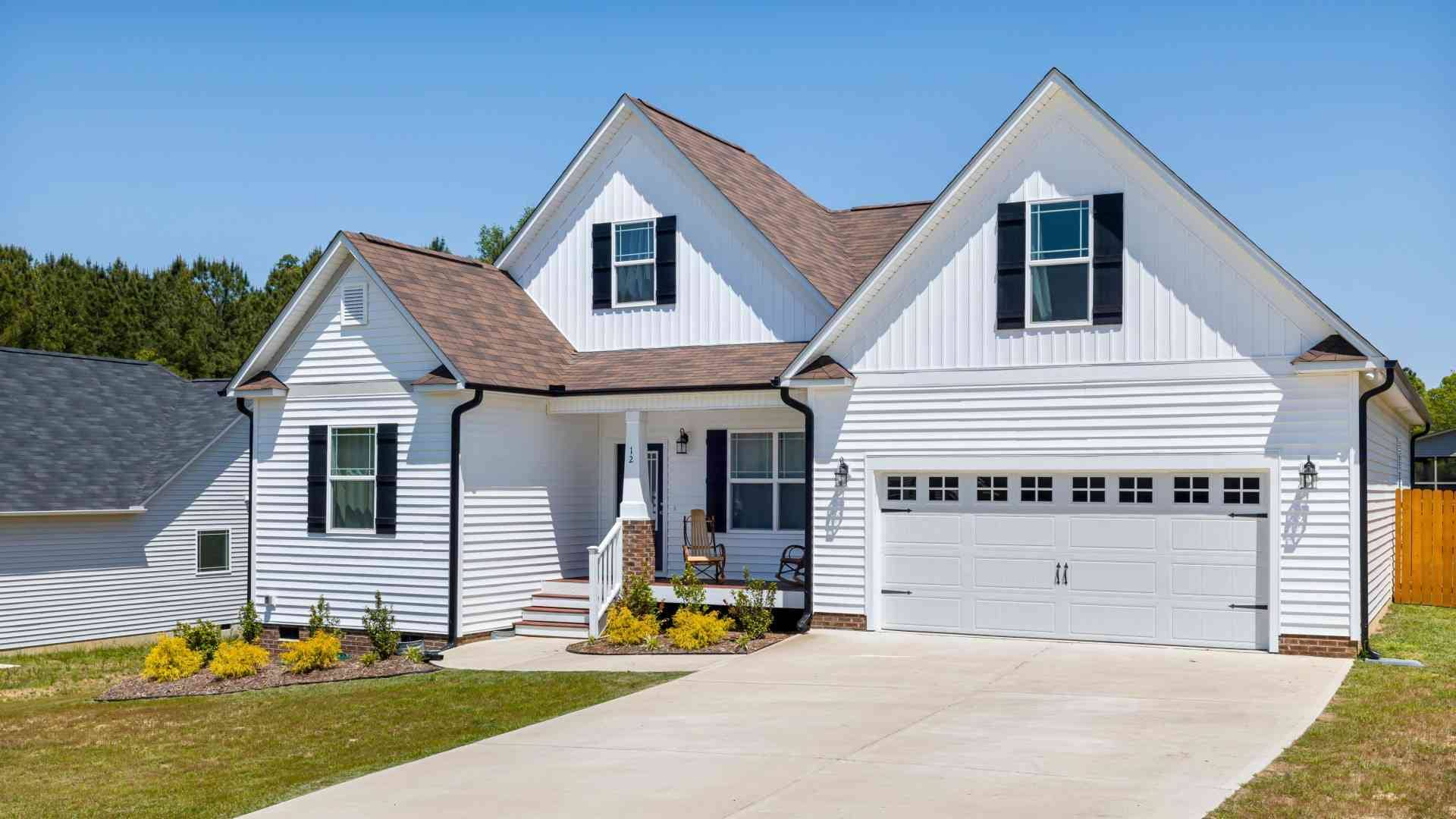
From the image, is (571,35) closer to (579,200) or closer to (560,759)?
(579,200)

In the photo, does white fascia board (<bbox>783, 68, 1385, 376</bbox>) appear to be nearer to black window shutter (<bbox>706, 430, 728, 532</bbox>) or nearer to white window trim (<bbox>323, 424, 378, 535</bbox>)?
black window shutter (<bbox>706, 430, 728, 532</bbox>)

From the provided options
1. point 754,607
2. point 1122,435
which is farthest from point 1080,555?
point 754,607

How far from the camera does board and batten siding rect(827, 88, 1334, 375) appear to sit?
15.7 m

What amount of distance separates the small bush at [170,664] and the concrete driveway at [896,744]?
276 inches

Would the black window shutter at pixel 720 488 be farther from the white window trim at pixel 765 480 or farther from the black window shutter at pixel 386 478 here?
the black window shutter at pixel 386 478

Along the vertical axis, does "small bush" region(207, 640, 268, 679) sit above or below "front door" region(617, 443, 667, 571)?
below

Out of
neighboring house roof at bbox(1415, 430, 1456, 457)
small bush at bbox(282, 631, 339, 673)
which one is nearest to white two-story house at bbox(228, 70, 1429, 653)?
small bush at bbox(282, 631, 339, 673)

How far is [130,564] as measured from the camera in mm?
26922

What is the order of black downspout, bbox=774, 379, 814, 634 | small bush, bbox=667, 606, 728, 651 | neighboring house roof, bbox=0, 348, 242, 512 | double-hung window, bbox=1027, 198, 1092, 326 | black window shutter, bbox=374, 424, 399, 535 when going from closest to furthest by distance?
double-hung window, bbox=1027, 198, 1092, 326, small bush, bbox=667, 606, 728, 651, black downspout, bbox=774, 379, 814, 634, black window shutter, bbox=374, 424, 399, 535, neighboring house roof, bbox=0, 348, 242, 512

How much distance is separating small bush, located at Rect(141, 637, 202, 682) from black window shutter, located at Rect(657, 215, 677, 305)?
27.8 ft

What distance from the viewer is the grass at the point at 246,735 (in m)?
10.7

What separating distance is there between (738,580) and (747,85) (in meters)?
9.53

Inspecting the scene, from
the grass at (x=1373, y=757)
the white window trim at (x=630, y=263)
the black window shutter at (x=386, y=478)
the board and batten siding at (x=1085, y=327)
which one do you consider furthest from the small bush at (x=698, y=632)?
the grass at (x=1373, y=757)

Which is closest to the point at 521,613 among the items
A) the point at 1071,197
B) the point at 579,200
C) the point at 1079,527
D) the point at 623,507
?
the point at 623,507
